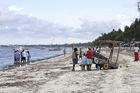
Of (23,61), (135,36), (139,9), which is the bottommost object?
(23,61)

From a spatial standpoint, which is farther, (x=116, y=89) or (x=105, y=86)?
(x=105, y=86)

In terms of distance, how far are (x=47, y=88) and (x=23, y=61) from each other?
69.6ft

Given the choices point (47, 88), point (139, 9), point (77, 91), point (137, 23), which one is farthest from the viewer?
point (137, 23)

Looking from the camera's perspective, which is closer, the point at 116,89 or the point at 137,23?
the point at 116,89

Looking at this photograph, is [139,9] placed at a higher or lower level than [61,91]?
higher

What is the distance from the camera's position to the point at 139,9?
176 ft

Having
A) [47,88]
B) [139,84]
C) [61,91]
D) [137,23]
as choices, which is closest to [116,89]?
[139,84]

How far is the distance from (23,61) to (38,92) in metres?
21.9

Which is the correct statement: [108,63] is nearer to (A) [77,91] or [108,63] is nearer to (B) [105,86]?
(B) [105,86]

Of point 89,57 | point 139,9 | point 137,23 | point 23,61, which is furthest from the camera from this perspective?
point 137,23

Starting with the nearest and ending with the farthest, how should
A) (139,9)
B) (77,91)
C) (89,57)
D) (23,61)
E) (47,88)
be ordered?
(77,91), (47,88), (89,57), (23,61), (139,9)

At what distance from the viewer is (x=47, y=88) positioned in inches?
428

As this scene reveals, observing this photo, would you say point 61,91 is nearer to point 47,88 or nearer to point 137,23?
point 47,88

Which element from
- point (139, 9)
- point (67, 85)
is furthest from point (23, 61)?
point (139, 9)
